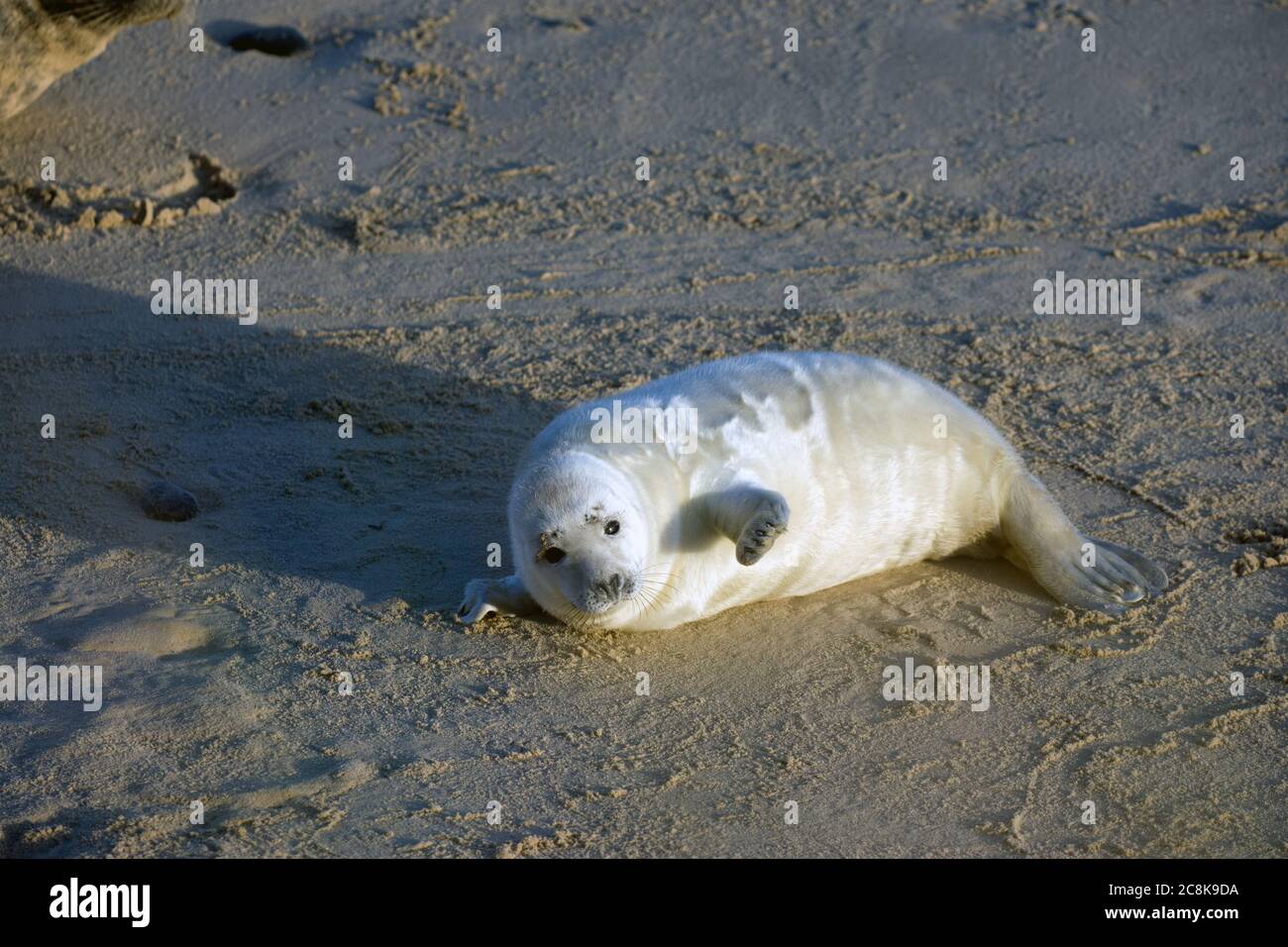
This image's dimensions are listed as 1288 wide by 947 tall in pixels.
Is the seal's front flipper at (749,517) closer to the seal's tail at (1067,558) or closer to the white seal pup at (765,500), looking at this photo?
the white seal pup at (765,500)

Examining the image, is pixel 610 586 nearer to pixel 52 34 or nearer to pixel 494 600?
pixel 494 600

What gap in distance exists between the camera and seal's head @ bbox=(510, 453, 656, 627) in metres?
4.35

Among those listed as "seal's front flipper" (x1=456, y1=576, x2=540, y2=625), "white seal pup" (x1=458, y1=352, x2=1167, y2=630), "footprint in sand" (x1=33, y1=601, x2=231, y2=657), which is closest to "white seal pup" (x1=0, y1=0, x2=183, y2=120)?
"footprint in sand" (x1=33, y1=601, x2=231, y2=657)

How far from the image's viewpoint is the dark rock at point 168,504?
17.0ft

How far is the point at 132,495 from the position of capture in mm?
5324

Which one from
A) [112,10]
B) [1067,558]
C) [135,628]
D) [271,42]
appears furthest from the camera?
[271,42]

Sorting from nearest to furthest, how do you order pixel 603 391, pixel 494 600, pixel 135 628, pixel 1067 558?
pixel 135 628 → pixel 494 600 → pixel 1067 558 → pixel 603 391

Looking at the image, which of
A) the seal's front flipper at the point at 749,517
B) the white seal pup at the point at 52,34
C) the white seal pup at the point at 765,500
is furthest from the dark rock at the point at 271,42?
the seal's front flipper at the point at 749,517

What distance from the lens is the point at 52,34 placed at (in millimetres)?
6957

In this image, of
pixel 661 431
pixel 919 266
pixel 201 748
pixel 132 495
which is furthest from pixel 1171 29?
pixel 201 748

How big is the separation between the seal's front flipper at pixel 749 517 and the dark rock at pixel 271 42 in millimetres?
4941

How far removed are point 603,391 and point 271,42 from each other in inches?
144

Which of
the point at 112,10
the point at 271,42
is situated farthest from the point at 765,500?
the point at 271,42

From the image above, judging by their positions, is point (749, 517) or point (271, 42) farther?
point (271, 42)
